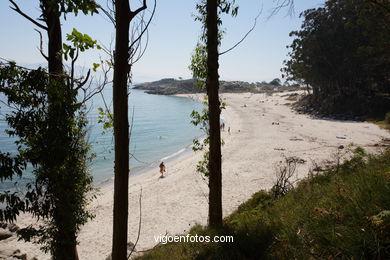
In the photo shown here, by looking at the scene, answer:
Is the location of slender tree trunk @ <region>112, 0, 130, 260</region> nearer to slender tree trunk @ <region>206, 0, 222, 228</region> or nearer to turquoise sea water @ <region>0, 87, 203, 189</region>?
slender tree trunk @ <region>206, 0, 222, 228</region>

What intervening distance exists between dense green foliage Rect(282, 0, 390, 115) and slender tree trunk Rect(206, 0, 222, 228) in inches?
1669

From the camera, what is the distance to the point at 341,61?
46250 mm

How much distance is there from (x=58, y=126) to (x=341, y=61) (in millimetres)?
53217

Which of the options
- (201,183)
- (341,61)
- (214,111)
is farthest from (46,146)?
(341,61)

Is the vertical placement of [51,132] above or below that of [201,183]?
above

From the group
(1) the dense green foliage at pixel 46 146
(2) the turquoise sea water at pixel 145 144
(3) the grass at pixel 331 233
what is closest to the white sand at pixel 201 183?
(2) the turquoise sea water at pixel 145 144

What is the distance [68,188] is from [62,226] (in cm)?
100

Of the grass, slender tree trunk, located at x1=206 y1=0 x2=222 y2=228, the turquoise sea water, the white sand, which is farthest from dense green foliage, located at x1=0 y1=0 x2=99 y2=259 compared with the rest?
the turquoise sea water

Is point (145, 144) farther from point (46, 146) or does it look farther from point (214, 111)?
point (46, 146)

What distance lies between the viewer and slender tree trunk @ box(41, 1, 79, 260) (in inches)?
188

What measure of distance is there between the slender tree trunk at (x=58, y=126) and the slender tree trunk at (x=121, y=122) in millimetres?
1434

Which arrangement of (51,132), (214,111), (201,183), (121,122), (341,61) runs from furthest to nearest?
(341,61) → (201,183) → (214,111) → (51,132) → (121,122)

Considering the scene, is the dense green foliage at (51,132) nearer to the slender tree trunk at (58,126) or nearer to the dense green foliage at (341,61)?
the slender tree trunk at (58,126)

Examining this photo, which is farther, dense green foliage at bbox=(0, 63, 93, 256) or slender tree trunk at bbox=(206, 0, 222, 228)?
slender tree trunk at bbox=(206, 0, 222, 228)
